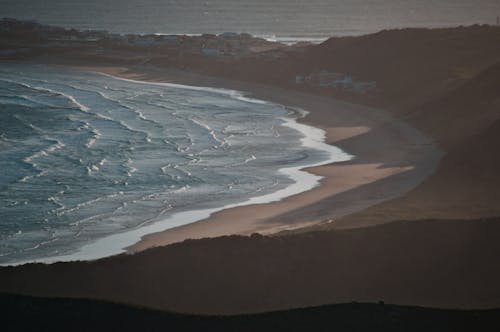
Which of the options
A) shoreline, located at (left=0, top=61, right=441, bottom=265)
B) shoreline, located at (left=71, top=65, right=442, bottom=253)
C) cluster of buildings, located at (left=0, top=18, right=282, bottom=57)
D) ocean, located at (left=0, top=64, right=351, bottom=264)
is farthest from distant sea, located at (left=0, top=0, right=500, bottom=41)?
shoreline, located at (left=0, top=61, right=441, bottom=265)

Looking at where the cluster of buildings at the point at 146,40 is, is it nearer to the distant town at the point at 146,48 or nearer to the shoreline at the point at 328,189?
the distant town at the point at 146,48

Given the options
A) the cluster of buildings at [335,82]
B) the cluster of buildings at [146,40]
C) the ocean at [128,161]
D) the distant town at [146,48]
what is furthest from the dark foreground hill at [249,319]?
the cluster of buildings at [146,40]

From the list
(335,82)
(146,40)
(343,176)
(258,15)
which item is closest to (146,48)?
(146,40)

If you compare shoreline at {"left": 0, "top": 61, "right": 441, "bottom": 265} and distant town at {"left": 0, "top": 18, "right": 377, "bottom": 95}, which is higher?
distant town at {"left": 0, "top": 18, "right": 377, "bottom": 95}

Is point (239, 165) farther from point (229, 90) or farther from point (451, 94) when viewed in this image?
point (229, 90)

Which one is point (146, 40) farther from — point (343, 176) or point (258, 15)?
point (258, 15)

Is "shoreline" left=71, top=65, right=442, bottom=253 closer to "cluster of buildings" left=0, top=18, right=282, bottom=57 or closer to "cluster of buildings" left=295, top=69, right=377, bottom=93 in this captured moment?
"cluster of buildings" left=295, top=69, right=377, bottom=93

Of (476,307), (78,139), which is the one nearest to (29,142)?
(78,139)
